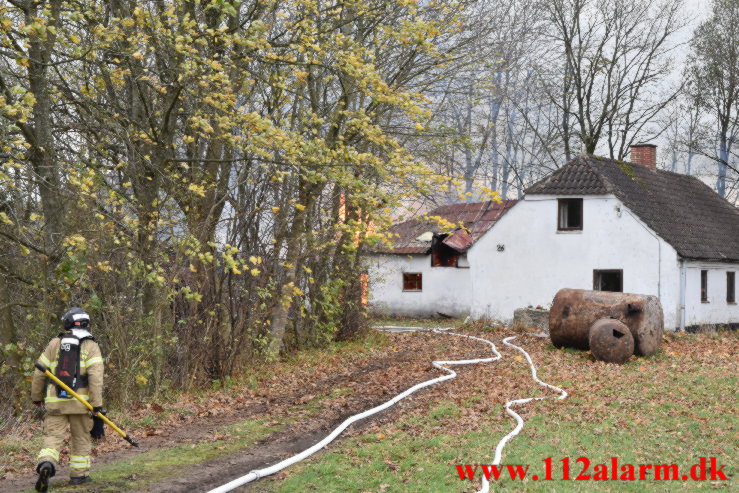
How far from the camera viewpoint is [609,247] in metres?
29.9

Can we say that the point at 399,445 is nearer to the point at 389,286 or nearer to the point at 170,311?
the point at 170,311

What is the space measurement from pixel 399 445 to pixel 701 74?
3878cm

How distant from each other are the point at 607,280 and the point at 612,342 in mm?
11278

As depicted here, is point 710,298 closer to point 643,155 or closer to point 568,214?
point 568,214

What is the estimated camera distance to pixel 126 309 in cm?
1320

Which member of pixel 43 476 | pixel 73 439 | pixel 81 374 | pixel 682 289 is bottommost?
pixel 43 476

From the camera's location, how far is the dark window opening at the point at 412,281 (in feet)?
134

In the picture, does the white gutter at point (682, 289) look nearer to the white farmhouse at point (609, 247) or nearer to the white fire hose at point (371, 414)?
the white farmhouse at point (609, 247)

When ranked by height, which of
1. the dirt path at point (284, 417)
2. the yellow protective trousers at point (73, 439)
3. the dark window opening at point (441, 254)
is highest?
the dark window opening at point (441, 254)

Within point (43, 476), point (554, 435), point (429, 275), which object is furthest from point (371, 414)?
point (429, 275)

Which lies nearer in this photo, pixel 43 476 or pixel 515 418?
pixel 43 476

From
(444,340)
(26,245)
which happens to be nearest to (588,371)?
(444,340)

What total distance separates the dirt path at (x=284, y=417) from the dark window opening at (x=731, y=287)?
1563 cm

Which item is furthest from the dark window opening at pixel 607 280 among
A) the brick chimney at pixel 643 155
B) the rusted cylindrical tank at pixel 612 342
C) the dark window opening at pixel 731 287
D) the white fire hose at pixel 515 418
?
the white fire hose at pixel 515 418
